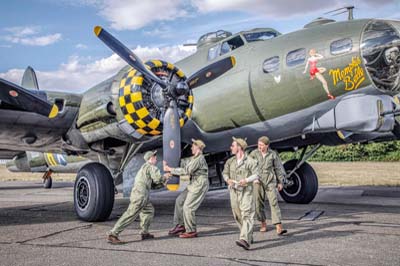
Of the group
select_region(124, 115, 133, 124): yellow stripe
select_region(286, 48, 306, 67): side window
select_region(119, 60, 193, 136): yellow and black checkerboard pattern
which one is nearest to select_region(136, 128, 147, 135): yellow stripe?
select_region(119, 60, 193, 136): yellow and black checkerboard pattern

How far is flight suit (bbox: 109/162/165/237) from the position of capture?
6.10 metres

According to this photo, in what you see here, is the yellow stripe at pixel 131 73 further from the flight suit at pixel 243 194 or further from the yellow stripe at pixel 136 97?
the flight suit at pixel 243 194

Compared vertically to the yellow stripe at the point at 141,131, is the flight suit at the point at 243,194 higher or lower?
lower

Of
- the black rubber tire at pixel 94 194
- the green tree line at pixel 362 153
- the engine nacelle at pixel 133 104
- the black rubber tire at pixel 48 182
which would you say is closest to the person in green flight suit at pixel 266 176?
the engine nacelle at pixel 133 104

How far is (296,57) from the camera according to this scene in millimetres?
7344

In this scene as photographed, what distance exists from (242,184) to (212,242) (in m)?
1.00

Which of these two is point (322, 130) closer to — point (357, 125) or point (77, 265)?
point (357, 125)

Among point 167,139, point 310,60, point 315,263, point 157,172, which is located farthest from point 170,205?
point 315,263

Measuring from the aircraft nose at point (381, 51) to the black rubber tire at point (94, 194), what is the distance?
208 inches

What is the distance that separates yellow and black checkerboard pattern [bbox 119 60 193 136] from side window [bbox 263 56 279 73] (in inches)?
68.3

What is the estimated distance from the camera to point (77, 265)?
4.80 metres

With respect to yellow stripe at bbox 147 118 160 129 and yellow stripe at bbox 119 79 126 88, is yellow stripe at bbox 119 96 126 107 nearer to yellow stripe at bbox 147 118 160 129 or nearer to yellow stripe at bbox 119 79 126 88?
yellow stripe at bbox 119 79 126 88

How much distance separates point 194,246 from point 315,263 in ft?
5.70

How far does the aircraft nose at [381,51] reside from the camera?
6.70 m
